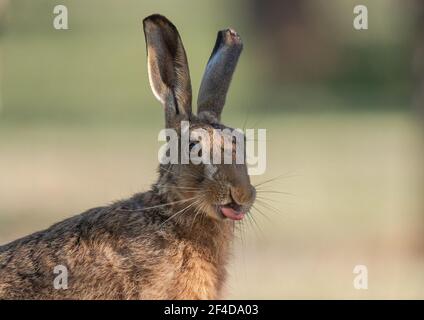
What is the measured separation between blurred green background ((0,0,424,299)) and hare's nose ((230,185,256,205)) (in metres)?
0.90

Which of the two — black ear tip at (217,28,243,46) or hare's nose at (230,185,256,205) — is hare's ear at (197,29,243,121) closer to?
black ear tip at (217,28,243,46)

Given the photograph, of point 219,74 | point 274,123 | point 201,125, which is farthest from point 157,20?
point 274,123

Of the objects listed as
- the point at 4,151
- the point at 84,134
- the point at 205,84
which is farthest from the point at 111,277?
the point at 84,134

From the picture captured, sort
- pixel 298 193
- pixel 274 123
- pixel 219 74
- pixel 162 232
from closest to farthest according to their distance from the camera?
pixel 162 232, pixel 219 74, pixel 298 193, pixel 274 123

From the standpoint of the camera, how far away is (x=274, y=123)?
Result: 22359mm

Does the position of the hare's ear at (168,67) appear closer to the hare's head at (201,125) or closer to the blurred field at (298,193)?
the hare's head at (201,125)

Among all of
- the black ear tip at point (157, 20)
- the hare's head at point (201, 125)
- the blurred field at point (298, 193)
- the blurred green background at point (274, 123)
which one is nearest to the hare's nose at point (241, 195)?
the hare's head at point (201, 125)

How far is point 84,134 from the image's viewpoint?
69.8 feet

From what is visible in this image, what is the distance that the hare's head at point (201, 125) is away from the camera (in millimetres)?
6617

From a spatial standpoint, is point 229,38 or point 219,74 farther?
point 229,38

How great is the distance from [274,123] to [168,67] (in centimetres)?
1531

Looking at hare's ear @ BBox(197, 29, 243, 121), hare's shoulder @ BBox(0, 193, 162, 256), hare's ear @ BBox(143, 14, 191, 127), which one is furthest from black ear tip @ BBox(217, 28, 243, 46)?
hare's shoulder @ BBox(0, 193, 162, 256)

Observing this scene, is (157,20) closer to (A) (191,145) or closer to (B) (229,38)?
(B) (229,38)

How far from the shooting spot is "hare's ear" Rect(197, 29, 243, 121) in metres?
7.16
